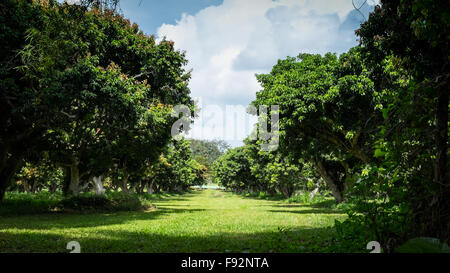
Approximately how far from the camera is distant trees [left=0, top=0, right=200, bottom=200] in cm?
1162

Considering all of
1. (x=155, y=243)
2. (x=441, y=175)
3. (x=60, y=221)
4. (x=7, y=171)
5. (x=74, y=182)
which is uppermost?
(x=441, y=175)

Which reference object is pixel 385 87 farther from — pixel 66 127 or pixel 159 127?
pixel 66 127

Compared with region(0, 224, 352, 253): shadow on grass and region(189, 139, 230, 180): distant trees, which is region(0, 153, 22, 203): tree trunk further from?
region(189, 139, 230, 180): distant trees

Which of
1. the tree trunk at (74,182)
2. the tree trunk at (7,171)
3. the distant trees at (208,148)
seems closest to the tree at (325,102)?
the tree trunk at (74,182)

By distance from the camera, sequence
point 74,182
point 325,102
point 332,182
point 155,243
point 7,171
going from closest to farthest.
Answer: point 155,243, point 325,102, point 7,171, point 74,182, point 332,182

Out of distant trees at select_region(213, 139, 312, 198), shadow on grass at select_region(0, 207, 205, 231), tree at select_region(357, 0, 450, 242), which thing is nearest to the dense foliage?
tree at select_region(357, 0, 450, 242)

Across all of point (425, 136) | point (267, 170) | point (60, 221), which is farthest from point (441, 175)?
point (267, 170)

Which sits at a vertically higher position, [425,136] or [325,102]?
[325,102]

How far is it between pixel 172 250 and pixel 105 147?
1435 centimetres

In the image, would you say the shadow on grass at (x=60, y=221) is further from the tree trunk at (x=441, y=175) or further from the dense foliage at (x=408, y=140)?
the tree trunk at (x=441, y=175)

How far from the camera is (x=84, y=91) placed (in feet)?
40.4

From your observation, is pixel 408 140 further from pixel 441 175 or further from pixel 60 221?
pixel 60 221

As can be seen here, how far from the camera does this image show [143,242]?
27.2ft
